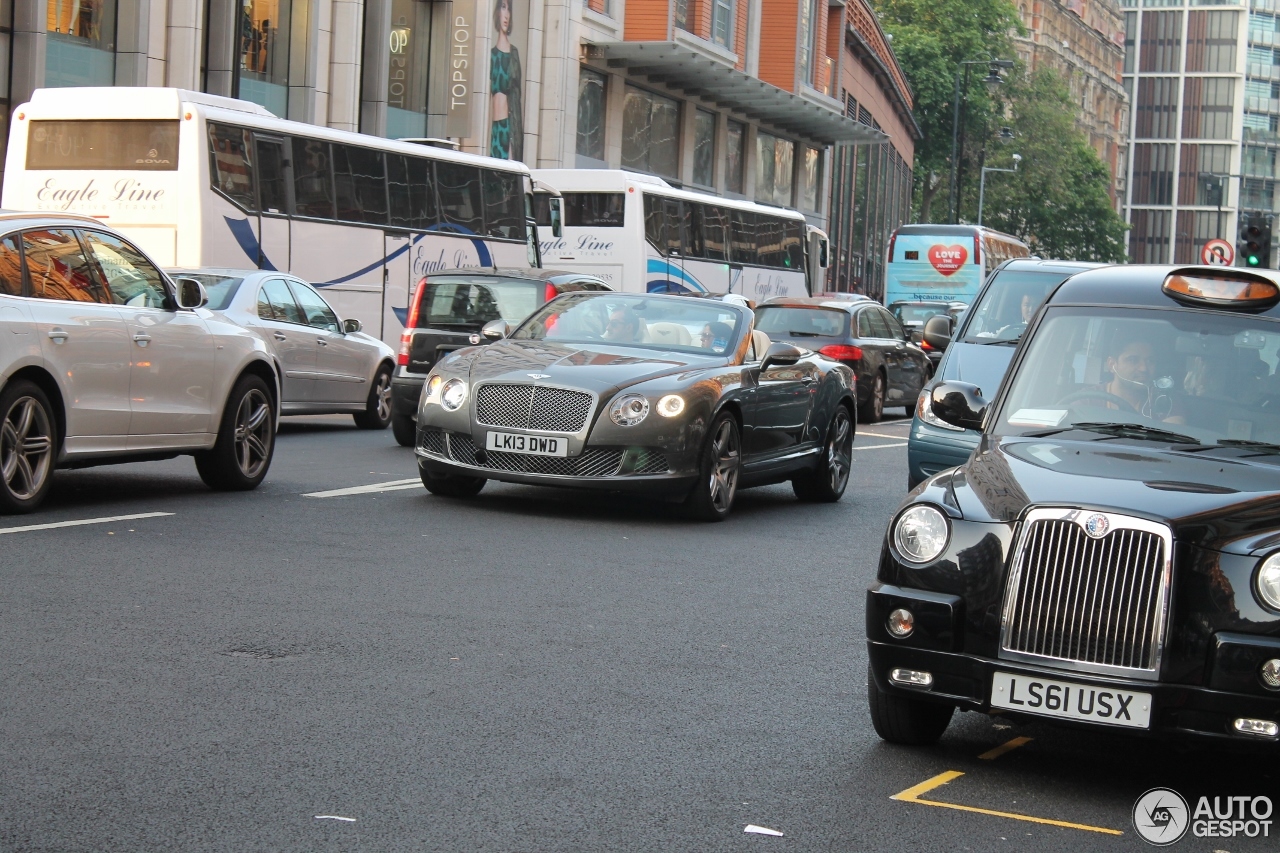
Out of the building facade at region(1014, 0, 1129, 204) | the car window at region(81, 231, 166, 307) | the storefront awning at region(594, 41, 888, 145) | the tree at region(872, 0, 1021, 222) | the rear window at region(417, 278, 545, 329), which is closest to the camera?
the car window at region(81, 231, 166, 307)

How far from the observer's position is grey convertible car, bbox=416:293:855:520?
11.1 m

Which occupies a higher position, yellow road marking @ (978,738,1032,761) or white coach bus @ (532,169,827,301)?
white coach bus @ (532,169,827,301)

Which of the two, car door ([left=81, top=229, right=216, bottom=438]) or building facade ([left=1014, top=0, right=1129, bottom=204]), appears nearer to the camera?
car door ([left=81, top=229, right=216, bottom=438])

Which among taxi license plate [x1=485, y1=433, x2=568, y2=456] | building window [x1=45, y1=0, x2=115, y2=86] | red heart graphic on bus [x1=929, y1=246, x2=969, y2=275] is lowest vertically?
taxi license plate [x1=485, y1=433, x2=568, y2=456]

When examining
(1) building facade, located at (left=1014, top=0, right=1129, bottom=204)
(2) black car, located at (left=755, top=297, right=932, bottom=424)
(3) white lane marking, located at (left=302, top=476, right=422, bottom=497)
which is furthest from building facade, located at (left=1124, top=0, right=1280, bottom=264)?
(3) white lane marking, located at (left=302, top=476, right=422, bottom=497)

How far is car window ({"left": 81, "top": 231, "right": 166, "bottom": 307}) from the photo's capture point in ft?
35.1

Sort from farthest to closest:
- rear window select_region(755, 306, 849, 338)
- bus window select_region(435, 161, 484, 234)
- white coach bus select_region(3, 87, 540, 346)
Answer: bus window select_region(435, 161, 484, 234) → rear window select_region(755, 306, 849, 338) → white coach bus select_region(3, 87, 540, 346)

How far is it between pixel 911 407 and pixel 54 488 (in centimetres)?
1747

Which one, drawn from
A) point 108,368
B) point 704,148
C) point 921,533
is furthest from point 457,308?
point 704,148

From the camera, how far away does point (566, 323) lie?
1272 cm

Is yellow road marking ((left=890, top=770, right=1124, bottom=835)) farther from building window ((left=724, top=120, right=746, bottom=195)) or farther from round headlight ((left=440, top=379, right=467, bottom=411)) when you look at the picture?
building window ((left=724, top=120, right=746, bottom=195))

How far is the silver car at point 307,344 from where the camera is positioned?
663 inches

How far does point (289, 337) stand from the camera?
57.3 ft

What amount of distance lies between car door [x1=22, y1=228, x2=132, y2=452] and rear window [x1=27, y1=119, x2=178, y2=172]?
36.0 feet
